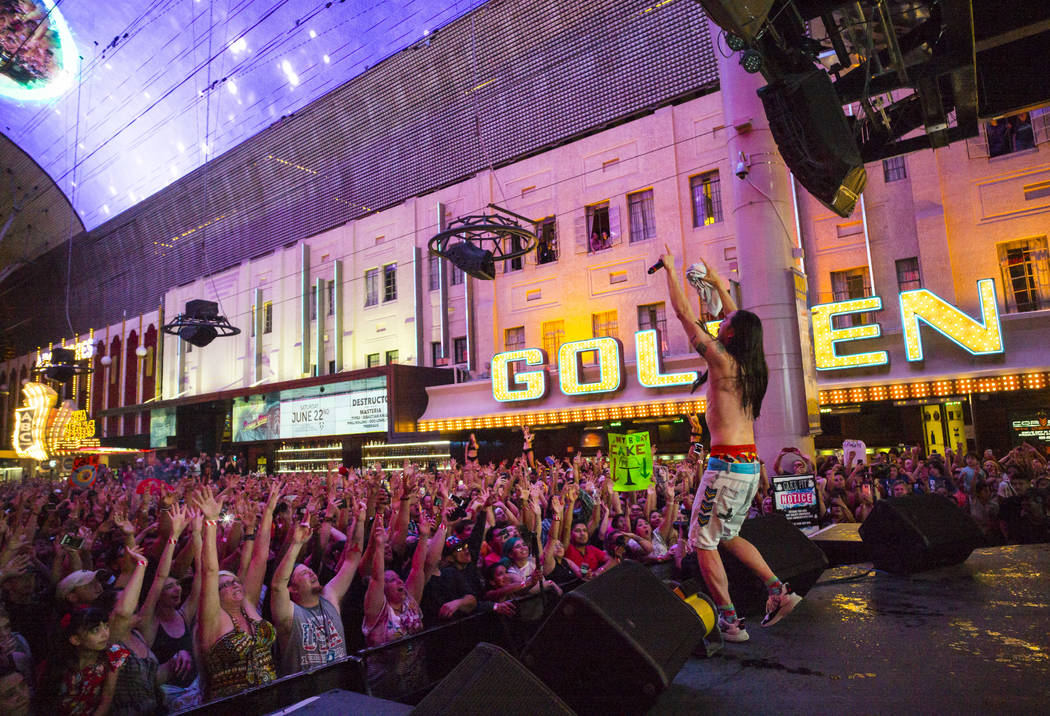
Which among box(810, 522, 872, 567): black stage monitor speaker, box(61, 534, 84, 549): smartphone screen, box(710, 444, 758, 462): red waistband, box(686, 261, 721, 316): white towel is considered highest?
box(686, 261, 721, 316): white towel

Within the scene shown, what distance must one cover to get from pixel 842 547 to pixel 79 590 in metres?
6.55

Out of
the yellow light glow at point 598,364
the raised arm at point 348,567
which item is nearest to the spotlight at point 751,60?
the raised arm at point 348,567

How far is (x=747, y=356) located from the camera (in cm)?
392

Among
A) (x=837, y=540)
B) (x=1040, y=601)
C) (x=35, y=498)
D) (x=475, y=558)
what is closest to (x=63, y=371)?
(x=35, y=498)

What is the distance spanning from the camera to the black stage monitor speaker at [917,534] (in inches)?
205

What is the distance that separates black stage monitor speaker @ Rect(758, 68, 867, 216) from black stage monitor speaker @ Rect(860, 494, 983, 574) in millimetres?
2962

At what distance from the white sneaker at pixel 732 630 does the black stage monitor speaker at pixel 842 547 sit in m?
3.08

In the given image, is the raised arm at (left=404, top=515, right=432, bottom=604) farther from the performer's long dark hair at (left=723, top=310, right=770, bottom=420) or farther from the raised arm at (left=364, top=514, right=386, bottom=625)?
the performer's long dark hair at (left=723, top=310, right=770, bottom=420)

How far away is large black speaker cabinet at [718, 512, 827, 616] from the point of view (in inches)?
171

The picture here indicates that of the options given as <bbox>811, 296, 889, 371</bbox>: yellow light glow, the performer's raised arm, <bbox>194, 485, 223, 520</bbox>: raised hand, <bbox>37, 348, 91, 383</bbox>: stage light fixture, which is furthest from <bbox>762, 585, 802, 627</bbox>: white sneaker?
<bbox>37, 348, 91, 383</bbox>: stage light fixture

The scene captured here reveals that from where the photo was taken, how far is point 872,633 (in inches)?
148

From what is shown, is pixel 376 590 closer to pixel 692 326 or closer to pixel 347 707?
pixel 347 707

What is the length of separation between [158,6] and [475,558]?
2284 cm

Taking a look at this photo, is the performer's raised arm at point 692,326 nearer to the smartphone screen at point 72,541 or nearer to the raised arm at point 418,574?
the raised arm at point 418,574
